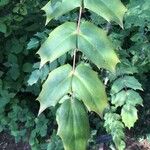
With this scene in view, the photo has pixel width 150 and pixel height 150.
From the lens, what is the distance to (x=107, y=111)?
2.32m

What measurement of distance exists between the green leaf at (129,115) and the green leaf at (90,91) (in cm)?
131

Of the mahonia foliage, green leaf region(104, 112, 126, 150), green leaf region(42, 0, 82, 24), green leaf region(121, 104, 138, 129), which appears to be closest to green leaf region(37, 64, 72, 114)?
the mahonia foliage

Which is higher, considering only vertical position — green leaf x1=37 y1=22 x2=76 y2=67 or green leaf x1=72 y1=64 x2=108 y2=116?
green leaf x1=37 y1=22 x2=76 y2=67

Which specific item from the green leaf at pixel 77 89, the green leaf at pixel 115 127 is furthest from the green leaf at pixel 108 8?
the green leaf at pixel 115 127

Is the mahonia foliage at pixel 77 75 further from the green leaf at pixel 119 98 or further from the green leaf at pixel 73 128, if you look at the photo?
the green leaf at pixel 119 98

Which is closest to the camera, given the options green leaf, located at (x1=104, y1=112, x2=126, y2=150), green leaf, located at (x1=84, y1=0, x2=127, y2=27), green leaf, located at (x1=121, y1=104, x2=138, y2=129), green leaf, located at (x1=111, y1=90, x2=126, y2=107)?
green leaf, located at (x1=84, y1=0, x2=127, y2=27)

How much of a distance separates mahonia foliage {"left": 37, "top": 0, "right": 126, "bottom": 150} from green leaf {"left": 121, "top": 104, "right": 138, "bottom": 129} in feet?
4.18

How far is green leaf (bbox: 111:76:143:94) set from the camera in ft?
6.43

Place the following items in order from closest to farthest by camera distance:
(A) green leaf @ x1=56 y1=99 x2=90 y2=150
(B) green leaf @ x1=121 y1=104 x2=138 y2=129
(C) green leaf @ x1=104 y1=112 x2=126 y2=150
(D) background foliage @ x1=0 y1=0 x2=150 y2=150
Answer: (A) green leaf @ x1=56 y1=99 x2=90 y2=150 → (B) green leaf @ x1=121 y1=104 x2=138 y2=129 → (C) green leaf @ x1=104 y1=112 x2=126 y2=150 → (D) background foliage @ x1=0 y1=0 x2=150 y2=150

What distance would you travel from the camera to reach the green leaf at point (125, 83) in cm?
196

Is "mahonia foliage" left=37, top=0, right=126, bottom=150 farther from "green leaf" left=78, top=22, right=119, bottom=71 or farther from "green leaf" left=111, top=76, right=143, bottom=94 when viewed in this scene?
"green leaf" left=111, top=76, right=143, bottom=94

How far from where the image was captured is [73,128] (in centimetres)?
58

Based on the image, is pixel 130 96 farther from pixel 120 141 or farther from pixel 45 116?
pixel 45 116

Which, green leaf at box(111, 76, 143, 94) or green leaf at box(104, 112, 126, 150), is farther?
green leaf at box(104, 112, 126, 150)
